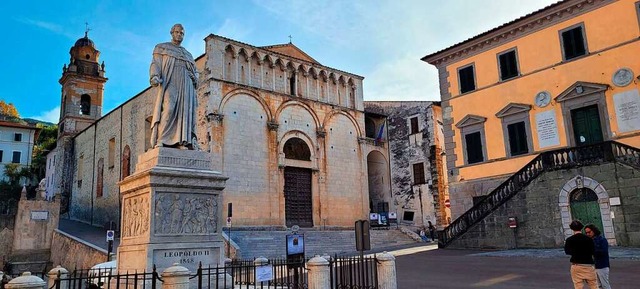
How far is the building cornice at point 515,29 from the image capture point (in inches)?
762

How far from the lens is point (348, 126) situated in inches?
1350

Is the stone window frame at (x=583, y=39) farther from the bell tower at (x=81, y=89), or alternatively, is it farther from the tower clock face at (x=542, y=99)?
the bell tower at (x=81, y=89)

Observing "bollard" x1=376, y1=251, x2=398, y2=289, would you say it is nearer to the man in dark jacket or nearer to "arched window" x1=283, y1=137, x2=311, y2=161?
the man in dark jacket

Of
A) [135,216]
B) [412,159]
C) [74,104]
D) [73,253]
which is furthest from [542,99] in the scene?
[74,104]

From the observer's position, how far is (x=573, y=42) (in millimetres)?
19562

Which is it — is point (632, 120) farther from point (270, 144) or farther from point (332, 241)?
point (270, 144)

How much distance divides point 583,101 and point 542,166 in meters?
3.37

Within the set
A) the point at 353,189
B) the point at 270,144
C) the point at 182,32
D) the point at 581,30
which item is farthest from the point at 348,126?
the point at 182,32

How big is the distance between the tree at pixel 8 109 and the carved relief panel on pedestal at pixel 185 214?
70889 mm

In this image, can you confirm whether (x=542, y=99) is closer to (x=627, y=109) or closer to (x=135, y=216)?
(x=627, y=109)

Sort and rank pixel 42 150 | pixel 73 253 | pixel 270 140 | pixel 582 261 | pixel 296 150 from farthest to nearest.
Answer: pixel 42 150 < pixel 296 150 < pixel 270 140 < pixel 73 253 < pixel 582 261

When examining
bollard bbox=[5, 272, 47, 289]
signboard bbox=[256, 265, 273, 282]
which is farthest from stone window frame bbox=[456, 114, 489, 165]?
bollard bbox=[5, 272, 47, 289]

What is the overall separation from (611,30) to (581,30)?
113 centimetres

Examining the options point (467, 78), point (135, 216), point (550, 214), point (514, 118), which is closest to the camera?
point (135, 216)
